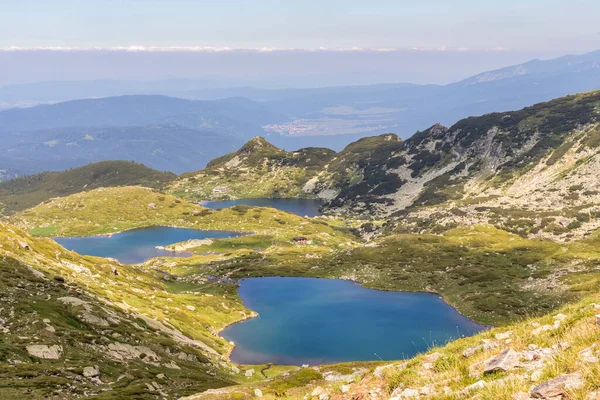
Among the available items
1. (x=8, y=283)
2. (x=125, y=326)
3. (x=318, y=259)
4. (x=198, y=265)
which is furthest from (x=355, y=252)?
(x=8, y=283)

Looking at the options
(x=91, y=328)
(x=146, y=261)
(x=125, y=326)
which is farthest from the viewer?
(x=146, y=261)

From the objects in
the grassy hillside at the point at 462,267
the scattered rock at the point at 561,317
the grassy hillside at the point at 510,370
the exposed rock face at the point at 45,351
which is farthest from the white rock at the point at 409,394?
the grassy hillside at the point at 462,267

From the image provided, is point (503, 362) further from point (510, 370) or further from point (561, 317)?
point (561, 317)

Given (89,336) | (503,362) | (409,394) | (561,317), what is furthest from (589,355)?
(89,336)

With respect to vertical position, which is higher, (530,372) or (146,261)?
(530,372)

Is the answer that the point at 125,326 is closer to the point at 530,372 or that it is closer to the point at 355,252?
the point at 530,372

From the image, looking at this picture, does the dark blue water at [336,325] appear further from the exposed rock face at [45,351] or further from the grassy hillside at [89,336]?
the exposed rock face at [45,351]
